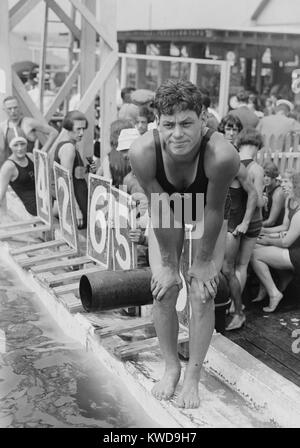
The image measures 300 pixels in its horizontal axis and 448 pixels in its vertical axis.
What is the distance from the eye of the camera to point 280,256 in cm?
525

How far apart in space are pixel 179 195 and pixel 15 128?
478 centimetres

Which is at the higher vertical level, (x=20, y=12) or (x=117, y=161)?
(x=20, y=12)

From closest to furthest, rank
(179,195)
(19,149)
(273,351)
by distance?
(179,195)
(273,351)
(19,149)

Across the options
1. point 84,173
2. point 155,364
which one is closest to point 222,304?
point 155,364

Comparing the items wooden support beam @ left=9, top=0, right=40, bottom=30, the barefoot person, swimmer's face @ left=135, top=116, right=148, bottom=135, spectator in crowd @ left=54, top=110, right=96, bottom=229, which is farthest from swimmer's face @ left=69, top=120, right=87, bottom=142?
the barefoot person

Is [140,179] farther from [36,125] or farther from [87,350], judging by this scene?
[36,125]

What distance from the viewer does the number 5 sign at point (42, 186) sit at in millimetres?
6457

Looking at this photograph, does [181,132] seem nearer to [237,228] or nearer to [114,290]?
[114,290]

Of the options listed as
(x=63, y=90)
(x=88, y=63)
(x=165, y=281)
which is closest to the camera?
(x=165, y=281)

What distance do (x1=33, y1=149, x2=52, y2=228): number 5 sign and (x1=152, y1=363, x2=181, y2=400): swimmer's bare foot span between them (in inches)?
130

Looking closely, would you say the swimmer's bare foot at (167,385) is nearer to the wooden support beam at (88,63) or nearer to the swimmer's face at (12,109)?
the swimmer's face at (12,109)

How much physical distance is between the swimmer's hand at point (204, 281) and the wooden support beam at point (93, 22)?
535 centimetres

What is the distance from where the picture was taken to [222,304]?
4246 millimetres

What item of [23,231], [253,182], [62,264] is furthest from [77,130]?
[253,182]
